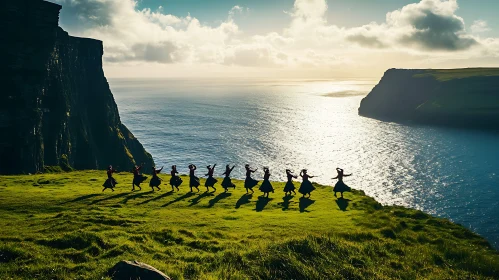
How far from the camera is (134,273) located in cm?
1103

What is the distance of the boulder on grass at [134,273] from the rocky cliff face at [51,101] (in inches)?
2125

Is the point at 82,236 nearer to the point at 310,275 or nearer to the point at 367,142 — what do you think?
the point at 310,275

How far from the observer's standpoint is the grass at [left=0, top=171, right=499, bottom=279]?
13.1 meters

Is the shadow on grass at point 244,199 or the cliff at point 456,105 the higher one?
the cliff at point 456,105

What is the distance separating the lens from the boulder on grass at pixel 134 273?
430 inches

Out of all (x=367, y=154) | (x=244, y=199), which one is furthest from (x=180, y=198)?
(x=367, y=154)

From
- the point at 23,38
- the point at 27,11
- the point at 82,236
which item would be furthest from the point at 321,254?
the point at 27,11

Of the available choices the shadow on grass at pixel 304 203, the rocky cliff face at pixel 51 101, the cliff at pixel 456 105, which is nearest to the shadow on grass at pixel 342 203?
the shadow on grass at pixel 304 203

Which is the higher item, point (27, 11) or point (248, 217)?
point (27, 11)

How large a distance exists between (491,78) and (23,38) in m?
237

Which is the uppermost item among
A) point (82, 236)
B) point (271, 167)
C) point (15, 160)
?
point (82, 236)

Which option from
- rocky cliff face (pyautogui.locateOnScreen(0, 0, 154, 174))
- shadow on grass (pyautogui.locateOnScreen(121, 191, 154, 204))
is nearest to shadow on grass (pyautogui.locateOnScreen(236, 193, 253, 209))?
shadow on grass (pyautogui.locateOnScreen(121, 191, 154, 204))

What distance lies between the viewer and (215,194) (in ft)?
106

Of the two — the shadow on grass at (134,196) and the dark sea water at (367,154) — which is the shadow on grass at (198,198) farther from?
the dark sea water at (367,154)
